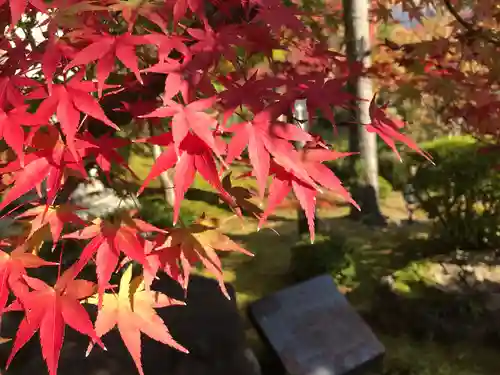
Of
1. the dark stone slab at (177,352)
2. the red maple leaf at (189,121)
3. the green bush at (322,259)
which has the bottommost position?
the green bush at (322,259)

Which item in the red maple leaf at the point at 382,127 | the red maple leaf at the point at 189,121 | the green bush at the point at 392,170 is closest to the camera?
the red maple leaf at the point at 189,121

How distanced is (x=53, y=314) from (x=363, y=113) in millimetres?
4914

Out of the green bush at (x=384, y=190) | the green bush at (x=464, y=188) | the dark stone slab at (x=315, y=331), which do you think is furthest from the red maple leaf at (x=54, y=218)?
the green bush at (x=384, y=190)

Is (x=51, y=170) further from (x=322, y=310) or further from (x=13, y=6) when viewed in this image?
(x=322, y=310)

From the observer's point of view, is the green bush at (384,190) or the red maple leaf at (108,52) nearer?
the red maple leaf at (108,52)

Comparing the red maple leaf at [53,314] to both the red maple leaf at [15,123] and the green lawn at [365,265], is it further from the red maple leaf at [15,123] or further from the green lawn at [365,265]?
the green lawn at [365,265]

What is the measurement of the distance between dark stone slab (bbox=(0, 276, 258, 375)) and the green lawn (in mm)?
573

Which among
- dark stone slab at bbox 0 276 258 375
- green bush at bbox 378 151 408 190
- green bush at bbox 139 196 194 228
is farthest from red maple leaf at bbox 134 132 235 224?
green bush at bbox 378 151 408 190

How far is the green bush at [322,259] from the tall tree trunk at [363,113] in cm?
137

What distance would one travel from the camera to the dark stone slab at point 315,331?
10.9 ft

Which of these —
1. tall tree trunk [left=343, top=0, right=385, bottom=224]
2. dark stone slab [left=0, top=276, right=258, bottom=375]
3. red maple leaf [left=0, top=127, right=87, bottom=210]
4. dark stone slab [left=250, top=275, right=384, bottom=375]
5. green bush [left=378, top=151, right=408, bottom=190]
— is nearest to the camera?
red maple leaf [left=0, top=127, right=87, bottom=210]

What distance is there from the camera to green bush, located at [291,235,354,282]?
4938mm

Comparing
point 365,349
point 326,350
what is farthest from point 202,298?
point 365,349

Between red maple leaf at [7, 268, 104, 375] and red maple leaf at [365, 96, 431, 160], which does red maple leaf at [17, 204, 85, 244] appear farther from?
red maple leaf at [365, 96, 431, 160]
